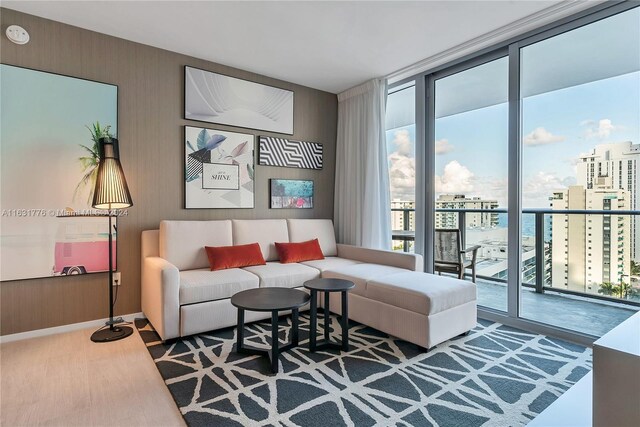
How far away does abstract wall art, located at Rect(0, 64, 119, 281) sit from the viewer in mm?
2592

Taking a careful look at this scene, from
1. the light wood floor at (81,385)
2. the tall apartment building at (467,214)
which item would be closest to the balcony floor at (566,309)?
the tall apartment building at (467,214)

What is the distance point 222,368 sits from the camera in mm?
2176

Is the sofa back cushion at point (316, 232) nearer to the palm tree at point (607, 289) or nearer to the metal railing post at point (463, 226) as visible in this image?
the metal railing post at point (463, 226)

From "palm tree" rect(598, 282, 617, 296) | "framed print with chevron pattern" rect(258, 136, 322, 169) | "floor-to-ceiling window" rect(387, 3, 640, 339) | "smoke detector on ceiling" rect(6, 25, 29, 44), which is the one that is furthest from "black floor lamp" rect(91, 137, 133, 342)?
"palm tree" rect(598, 282, 617, 296)

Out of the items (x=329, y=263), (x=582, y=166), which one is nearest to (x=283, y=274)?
(x=329, y=263)

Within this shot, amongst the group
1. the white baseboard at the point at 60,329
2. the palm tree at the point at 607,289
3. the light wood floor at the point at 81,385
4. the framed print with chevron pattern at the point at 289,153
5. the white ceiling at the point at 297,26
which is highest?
the white ceiling at the point at 297,26

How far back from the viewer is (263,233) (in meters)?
3.72

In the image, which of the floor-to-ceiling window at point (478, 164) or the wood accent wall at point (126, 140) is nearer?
the wood accent wall at point (126, 140)

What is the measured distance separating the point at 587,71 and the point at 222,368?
3992mm

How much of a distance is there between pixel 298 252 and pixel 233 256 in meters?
0.77

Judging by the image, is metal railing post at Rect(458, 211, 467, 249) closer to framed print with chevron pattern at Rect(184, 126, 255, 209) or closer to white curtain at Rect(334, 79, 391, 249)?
white curtain at Rect(334, 79, 391, 249)

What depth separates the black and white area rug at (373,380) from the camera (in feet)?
5.55

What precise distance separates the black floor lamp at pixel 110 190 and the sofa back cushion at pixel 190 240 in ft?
1.45

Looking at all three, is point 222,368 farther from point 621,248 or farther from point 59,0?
point 621,248
